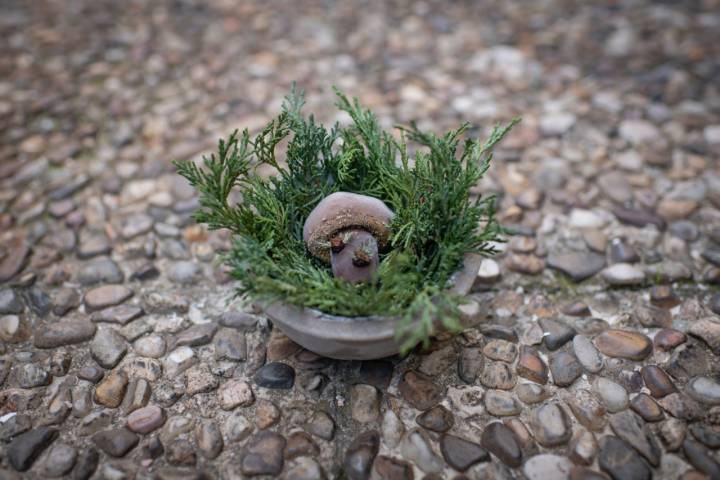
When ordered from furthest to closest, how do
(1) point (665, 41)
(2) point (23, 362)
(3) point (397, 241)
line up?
(1) point (665, 41)
(2) point (23, 362)
(3) point (397, 241)

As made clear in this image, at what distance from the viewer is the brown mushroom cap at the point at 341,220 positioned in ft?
6.44

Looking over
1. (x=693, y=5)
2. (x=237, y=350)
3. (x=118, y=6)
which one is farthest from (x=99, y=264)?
(x=693, y=5)

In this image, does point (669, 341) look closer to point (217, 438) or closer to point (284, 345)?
point (284, 345)

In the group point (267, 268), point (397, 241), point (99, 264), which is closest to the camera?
point (267, 268)

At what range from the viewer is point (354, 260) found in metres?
1.91

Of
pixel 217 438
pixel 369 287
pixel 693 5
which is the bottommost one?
pixel 217 438

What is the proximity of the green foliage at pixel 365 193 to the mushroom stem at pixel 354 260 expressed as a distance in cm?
4

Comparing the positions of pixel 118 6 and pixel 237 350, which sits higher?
pixel 118 6

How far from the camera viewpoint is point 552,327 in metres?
2.33

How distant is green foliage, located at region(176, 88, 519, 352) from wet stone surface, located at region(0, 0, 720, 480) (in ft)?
0.82

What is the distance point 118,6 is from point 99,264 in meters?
2.92

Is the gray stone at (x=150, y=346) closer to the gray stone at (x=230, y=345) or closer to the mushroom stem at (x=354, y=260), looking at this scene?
the gray stone at (x=230, y=345)

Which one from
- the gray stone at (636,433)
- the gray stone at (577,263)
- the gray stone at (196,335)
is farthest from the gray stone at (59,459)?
the gray stone at (577,263)

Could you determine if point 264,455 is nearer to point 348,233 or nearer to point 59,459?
point 59,459
